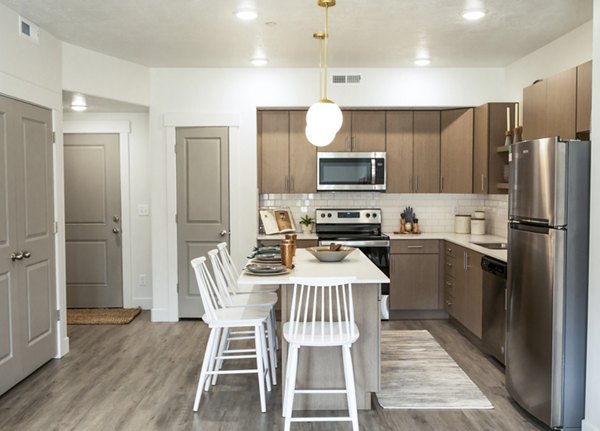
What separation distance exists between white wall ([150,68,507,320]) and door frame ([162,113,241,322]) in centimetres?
Answer: 2

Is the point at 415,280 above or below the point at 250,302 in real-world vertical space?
below

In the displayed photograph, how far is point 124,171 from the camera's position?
630 centimetres

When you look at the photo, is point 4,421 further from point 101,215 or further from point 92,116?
point 92,116

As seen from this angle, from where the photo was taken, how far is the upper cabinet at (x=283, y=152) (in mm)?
5992

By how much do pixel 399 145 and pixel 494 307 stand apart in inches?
92.1

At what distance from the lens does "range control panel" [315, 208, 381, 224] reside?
6203 millimetres

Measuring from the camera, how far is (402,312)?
586 cm

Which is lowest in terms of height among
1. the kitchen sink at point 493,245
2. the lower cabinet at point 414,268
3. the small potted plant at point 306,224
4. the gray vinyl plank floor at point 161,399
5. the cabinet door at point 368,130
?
the gray vinyl plank floor at point 161,399

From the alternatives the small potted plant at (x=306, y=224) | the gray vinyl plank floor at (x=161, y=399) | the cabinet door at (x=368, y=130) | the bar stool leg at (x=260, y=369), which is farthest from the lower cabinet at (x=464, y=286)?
the bar stool leg at (x=260, y=369)

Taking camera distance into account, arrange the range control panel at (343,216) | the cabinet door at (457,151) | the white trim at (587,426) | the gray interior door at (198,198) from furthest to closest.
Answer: the range control panel at (343,216) < the gray interior door at (198,198) < the cabinet door at (457,151) < the white trim at (587,426)

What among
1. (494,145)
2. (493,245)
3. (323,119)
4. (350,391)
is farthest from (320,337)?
(494,145)

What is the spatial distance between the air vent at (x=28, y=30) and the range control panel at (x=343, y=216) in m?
3.31

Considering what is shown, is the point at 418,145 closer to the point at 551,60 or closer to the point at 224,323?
the point at 551,60

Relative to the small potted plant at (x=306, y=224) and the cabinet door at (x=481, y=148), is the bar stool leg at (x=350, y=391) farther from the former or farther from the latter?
the small potted plant at (x=306, y=224)
